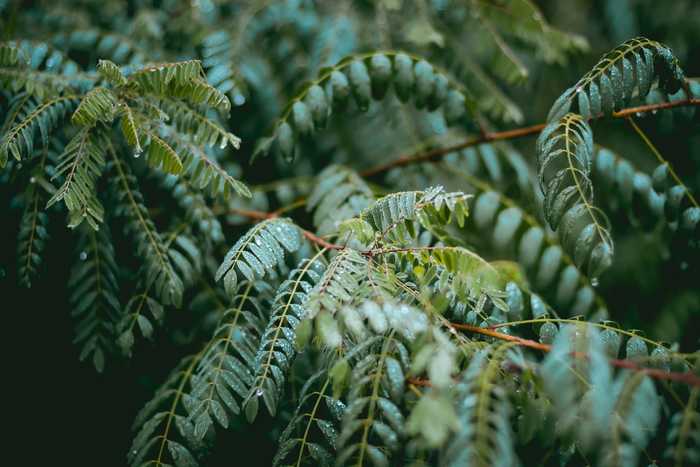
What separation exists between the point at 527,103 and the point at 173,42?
2.13 metres

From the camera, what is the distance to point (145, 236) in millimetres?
1545

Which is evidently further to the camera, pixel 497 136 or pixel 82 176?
pixel 497 136

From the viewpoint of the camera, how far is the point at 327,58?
7.50 ft

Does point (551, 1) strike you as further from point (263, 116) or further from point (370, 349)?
point (370, 349)

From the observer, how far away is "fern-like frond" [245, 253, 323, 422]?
1.20 meters

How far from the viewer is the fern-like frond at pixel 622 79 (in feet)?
4.63

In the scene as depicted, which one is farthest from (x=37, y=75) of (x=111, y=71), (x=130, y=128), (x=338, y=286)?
(x=338, y=286)

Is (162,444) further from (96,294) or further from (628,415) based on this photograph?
(628,415)

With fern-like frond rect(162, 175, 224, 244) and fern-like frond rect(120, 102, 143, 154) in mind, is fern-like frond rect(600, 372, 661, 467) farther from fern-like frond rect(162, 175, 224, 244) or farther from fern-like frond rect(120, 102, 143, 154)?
fern-like frond rect(162, 175, 224, 244)

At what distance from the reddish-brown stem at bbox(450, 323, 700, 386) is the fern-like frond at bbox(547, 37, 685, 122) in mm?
622

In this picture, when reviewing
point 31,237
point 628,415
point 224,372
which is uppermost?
point 31,237

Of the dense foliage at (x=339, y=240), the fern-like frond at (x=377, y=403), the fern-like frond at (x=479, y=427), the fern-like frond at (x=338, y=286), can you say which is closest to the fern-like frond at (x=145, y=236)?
the dense foliage at (x=339, y=240)

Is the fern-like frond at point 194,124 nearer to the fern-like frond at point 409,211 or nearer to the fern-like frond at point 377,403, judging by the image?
the fern-like frond at point 409,211

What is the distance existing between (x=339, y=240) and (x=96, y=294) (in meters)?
0.75
